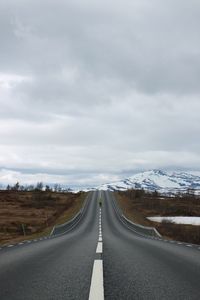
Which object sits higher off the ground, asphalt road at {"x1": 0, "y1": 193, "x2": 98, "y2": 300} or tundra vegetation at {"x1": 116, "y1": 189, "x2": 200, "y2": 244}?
tundra vegetation at {"x1": 116, "y1": 189, "x2": 200, "y2": 244}

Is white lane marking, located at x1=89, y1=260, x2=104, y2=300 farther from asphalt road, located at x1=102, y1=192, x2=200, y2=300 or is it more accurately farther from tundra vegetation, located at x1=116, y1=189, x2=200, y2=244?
tundra vegetation, located at x1=116, y1=189, x2=200, y2=244

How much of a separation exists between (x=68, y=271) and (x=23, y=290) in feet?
8.37

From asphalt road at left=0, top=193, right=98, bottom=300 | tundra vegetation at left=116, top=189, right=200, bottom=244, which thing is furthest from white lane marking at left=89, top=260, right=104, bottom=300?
tundra vegetation at left=116, top=189, right=200, bottom=244

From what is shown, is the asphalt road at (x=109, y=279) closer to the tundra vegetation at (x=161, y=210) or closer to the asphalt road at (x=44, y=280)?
the asphalt road at (x=44, y=280)

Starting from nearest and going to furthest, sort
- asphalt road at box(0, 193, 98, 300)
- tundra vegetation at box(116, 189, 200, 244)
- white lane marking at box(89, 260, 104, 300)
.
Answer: white lane marking at box(89, 260, 104, 300), asphalt road at box(0, 193, 98, 300), tundra vegetation at box(116, 189, 200, 244)

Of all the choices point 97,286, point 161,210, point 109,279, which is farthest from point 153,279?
point 161,210

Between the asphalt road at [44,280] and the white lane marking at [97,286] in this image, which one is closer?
the white lane marking at [97,286]

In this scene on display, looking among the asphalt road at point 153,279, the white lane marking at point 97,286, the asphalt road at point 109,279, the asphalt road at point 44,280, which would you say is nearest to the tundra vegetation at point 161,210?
the asphalt road at point 153,279

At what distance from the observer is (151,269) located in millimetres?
9688

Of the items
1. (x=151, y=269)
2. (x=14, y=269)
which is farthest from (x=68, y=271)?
(x=151, y=269)

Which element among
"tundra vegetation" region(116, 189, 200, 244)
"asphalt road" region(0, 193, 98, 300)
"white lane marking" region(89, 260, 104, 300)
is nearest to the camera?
"white lane marking" region(89, 260, 104, 300)

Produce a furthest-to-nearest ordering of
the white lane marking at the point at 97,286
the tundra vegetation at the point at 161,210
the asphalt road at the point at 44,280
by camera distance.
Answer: the tundra vegetation at the point at 161,210, the asphalt road at the point at 44,280, the white lane marking at the point at 97,286

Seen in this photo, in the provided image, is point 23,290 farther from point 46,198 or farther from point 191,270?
point 46,198

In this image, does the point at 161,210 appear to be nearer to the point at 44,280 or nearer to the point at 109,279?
the point at 109,279
